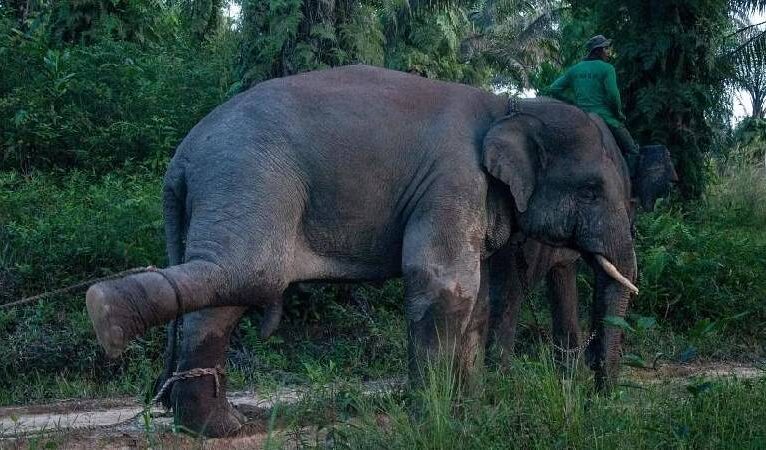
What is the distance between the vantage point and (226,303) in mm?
5820

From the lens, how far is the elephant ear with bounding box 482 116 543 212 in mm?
6453

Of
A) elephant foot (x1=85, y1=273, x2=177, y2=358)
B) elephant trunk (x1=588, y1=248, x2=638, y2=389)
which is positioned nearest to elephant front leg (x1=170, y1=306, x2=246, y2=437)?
elephant foot (x1=85, y1=273, x2=177, y2=358)

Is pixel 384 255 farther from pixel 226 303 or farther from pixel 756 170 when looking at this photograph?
pixel 756 170

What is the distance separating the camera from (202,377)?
5.93 m

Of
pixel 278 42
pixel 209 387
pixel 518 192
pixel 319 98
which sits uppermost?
pixel 278 42

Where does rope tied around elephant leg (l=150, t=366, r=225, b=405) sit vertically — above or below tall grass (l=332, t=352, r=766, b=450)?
above

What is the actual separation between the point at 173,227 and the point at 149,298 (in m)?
1.09

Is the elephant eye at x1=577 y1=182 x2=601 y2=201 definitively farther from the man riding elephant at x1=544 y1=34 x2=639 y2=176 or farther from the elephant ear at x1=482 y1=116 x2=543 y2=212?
the man riding elephant at x1=544 y1=34 x2=639 y2=176

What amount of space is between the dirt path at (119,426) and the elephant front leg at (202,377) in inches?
4.7

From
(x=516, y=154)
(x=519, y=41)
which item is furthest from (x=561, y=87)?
(x=519, y=41)

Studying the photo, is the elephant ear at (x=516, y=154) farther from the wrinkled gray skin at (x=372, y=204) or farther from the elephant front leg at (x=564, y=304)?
the elephant front leg at (x=564, y=304)

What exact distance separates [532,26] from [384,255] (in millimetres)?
32704

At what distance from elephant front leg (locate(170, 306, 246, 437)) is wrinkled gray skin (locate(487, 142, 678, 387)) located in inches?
88.3

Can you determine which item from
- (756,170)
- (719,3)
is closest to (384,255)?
(719,3)
